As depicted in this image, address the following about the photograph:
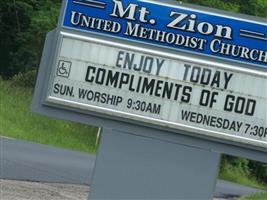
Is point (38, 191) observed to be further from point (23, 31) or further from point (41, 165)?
point (23, 31)

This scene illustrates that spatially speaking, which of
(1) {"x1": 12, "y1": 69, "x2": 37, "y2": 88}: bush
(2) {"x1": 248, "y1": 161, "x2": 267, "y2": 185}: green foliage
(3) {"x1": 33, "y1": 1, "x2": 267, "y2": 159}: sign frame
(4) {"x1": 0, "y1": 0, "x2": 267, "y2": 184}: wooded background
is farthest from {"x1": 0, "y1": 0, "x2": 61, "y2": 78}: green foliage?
(3) {"x1": 33, "y1": 1, "x2": 267, "y2": 159}: sign frame

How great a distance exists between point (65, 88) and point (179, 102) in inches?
48.5

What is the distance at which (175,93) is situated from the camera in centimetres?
746

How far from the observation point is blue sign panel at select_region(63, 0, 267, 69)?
742cm

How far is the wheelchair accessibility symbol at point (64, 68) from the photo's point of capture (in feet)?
25.1

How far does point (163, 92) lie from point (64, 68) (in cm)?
110

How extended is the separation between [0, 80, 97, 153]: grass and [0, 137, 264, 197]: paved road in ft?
14.6

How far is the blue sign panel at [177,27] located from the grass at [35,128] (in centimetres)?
1774

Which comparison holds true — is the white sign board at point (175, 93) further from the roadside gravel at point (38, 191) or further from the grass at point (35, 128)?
the grass at point (35, 128)

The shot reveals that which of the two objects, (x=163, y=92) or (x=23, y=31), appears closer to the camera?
(x=163, y=92)

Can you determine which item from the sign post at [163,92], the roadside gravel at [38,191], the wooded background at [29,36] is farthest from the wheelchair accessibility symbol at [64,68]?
the wooded background at [29,36]

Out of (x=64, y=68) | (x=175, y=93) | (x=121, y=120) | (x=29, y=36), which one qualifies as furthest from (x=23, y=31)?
(x=175, y=93)

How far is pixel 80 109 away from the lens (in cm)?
758

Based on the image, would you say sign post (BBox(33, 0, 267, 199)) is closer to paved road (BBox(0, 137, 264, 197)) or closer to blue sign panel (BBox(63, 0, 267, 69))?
blue sign panel (BBox(63, 0, 267, 69))
